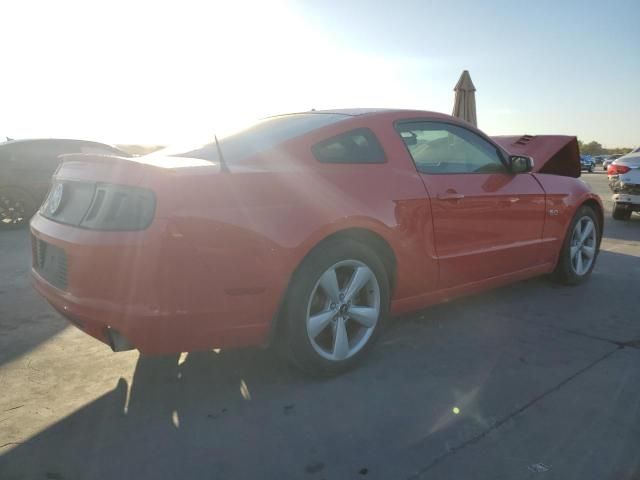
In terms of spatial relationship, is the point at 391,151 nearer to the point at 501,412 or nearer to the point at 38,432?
the point at 501,412

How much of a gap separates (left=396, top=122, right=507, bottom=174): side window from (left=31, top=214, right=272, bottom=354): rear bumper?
4.86 feet

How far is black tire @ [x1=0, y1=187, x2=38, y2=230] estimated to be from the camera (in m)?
7.73

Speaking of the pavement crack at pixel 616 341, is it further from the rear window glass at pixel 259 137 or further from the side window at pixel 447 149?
the rear window glass at pixel 259 137

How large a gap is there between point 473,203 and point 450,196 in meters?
0.24

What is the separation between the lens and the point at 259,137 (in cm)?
295

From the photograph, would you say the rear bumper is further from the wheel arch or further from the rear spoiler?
the rear spoiler

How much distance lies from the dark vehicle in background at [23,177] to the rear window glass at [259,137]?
5.08 meters

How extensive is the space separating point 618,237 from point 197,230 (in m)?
7.04

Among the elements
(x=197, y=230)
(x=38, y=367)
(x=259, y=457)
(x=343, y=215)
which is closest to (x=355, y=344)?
(x=343, y=215)

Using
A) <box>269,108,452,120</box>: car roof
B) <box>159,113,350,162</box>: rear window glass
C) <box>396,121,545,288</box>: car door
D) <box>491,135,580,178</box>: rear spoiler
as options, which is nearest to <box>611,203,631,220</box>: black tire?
<box>491,135,580,178</box>: rear spoiler

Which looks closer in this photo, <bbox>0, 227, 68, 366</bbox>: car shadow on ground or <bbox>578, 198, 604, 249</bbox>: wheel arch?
<bbox>0, 227, 68, 366</bbox>: car shadow on ground

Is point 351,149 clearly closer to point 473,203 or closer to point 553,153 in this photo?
point 473,203

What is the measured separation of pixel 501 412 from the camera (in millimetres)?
2391

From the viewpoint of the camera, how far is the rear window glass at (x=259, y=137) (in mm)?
2736
